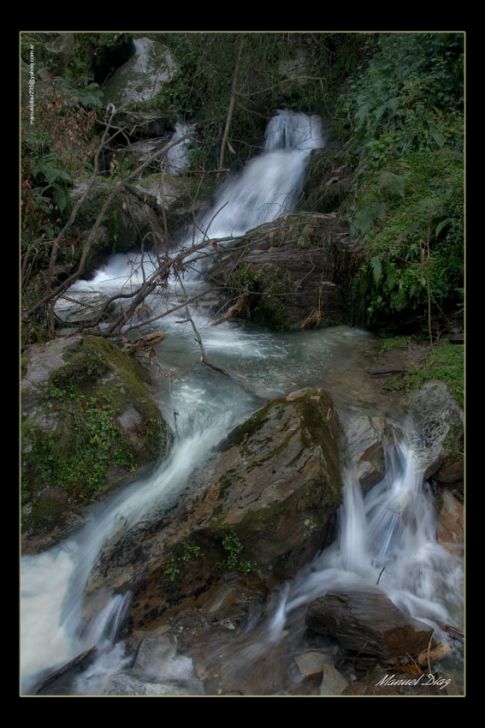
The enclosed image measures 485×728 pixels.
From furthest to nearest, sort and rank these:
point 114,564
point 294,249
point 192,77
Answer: point 192,77 < point 294,249 < point 114,564

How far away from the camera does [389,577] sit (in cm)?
392

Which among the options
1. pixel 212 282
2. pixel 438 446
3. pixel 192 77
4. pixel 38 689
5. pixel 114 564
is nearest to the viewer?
pixel 38 689

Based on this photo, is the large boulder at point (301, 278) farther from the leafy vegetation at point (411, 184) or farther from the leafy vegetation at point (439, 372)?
the leafy vegetation at point (439, 372)

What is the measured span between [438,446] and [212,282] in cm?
423

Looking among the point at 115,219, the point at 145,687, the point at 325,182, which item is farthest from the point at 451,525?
the point at 115,219

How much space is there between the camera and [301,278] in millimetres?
6988

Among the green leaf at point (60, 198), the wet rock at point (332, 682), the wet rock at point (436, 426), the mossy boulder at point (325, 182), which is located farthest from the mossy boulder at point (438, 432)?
the green leaf at point (60, 198)

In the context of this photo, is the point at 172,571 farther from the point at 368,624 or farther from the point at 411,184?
the point at 411,184

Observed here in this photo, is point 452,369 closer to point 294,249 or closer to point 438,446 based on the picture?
point 438,446

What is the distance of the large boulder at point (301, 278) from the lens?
6.93 metres

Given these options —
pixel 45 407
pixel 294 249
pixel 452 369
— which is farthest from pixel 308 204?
pixel 45 407
